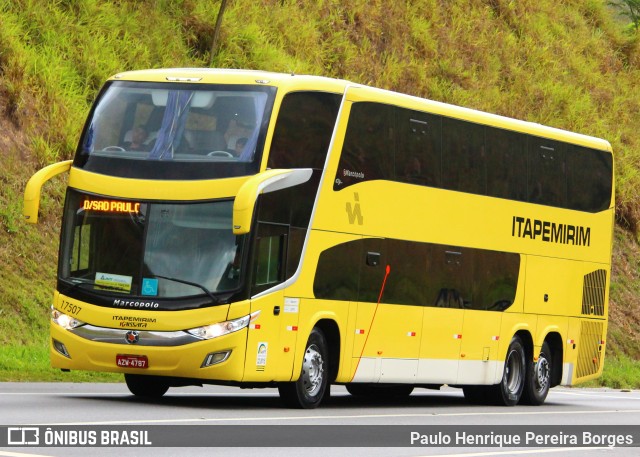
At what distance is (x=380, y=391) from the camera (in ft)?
80.3

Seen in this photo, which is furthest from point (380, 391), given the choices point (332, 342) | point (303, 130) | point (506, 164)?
point (303, 130)

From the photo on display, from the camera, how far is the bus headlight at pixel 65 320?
18.1 meters

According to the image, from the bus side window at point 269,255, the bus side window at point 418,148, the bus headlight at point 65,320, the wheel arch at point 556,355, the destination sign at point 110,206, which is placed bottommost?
the bus headlight at point 65,320

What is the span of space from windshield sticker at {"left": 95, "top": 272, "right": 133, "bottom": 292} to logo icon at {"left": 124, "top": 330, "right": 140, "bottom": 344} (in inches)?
20.9

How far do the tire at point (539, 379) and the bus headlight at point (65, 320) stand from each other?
30.3 ft

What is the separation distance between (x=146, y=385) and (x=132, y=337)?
88.7 inches

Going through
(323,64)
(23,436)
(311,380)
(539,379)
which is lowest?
(23,436)

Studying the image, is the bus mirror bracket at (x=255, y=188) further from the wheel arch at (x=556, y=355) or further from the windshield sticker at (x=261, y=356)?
the wheel arch at (x=556, y=355)

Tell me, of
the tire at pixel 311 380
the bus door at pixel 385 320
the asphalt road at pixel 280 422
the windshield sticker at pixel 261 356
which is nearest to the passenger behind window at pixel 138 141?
the windshield sticker at pixel 261 356

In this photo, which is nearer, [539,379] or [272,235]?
[272,235]

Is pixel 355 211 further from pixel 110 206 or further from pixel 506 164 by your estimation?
pixel 506 164

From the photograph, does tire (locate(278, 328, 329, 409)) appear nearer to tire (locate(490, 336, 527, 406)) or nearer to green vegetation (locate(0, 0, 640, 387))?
tire (locate(490, 336, 527, 406))

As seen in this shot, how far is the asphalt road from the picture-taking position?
13203mm

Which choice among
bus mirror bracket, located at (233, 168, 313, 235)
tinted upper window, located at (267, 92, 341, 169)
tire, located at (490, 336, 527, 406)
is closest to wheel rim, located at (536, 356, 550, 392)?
tire, located at (490, 336, 527, 406)
